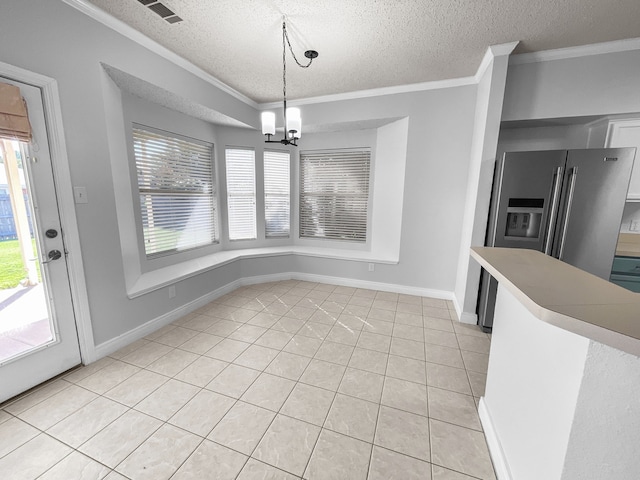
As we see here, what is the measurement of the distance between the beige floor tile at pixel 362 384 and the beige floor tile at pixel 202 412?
84 cm

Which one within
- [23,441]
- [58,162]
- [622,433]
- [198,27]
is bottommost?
[23,441]

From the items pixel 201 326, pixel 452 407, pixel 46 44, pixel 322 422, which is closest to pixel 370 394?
pixel 322 422

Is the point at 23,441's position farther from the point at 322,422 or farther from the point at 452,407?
the point at 452,407

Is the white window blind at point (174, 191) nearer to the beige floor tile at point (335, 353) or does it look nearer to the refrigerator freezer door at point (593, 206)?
the beige floor tile at point (335, 353)

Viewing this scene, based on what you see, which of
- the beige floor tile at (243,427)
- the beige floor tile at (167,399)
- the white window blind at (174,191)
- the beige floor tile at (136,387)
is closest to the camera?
the beige floor tile at (243,427)

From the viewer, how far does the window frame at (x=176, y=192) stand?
2855mm

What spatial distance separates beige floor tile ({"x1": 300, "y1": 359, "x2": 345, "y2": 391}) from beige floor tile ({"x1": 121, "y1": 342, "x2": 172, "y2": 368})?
1350mm

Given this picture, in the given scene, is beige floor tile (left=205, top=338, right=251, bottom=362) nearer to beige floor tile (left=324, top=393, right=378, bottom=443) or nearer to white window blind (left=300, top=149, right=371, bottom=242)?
beige floor tile (left=324, top=393, right=378, bottom=443)

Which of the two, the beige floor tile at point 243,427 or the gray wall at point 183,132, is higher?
the gray wall at point 183,132

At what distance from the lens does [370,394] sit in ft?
6.20

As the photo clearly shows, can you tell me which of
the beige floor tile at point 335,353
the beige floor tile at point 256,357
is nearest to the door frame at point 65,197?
the beige floor tile at point 256,357

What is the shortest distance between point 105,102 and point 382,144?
3292 mm

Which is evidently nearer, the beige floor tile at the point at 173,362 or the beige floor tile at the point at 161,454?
the beige floor tile at the point at 161,454

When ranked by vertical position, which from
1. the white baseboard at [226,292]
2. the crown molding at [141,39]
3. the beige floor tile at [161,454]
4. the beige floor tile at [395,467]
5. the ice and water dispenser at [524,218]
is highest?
the crown molding at [141,39]
